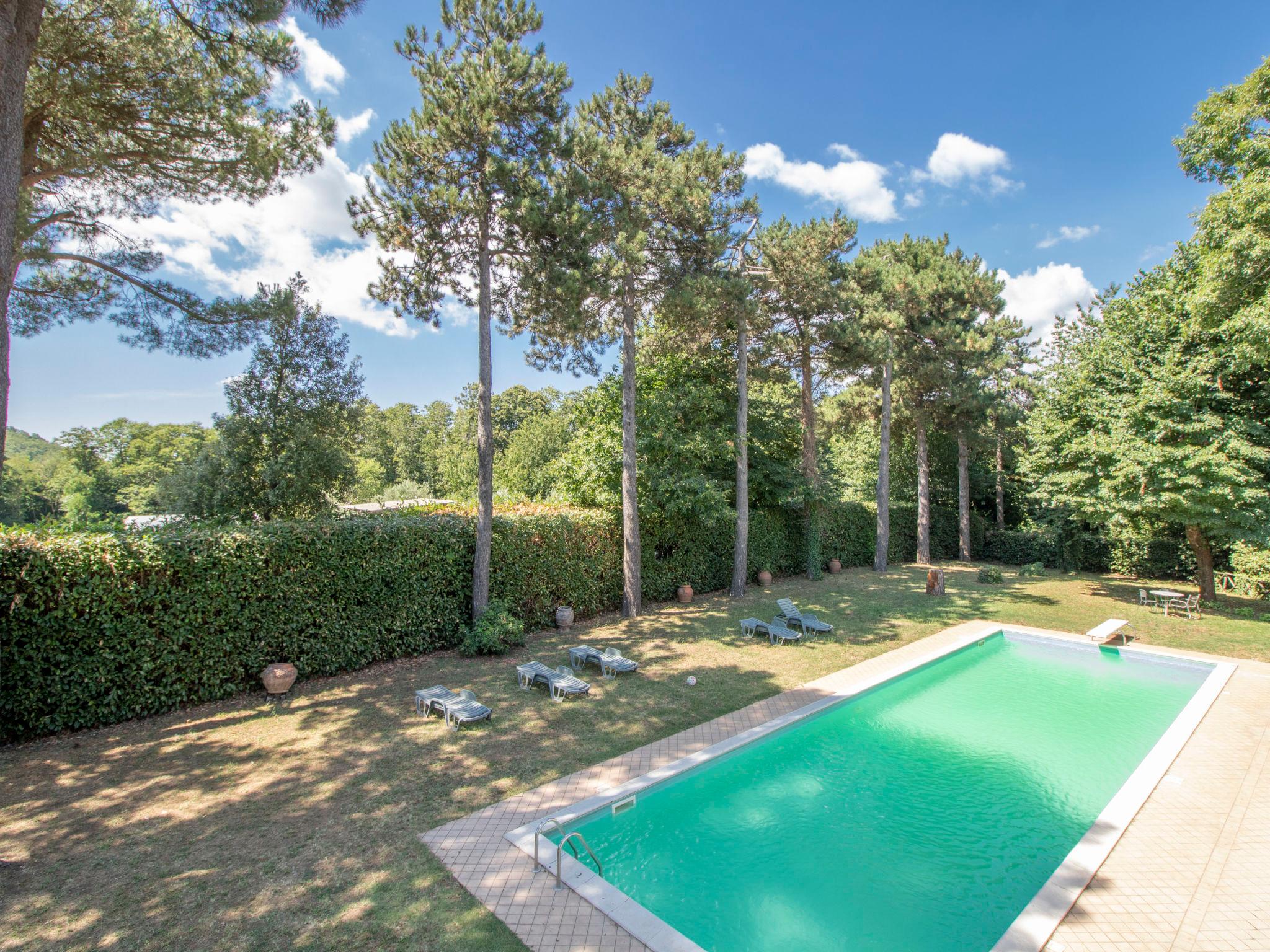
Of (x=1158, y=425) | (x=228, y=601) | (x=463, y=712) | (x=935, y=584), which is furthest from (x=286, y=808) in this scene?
(x=1158, y=425)

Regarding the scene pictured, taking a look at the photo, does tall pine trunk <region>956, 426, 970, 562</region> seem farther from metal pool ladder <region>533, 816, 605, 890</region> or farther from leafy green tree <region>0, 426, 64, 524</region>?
leafy green tree <region>0, 426, 64, 524</region>

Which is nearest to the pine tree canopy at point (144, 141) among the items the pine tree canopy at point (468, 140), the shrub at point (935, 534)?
the pine tree canopy at point (468, 140)

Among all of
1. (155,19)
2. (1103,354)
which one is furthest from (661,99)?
(1103,354)

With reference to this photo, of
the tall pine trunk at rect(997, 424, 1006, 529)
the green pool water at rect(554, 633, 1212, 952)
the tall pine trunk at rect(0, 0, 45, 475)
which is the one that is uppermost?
the tall pine trunk at rect(0, 0, 45, 475)

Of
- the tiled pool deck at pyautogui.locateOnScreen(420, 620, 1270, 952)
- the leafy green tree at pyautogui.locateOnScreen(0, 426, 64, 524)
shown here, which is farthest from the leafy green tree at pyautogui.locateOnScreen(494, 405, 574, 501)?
the leafy green tree at pyautogui.locateOnScreen(0, 426, 64, 524)

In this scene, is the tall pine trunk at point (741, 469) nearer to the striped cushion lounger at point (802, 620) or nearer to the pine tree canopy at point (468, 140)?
the striped cushion lounger at point (802, 620)

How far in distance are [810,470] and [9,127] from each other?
67.7ft

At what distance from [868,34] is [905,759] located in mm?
15304

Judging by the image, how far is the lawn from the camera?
167 inches

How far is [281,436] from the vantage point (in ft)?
42.4

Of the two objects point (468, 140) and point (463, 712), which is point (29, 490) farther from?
point (463, 712)

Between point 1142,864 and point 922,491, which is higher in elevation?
point 922,491

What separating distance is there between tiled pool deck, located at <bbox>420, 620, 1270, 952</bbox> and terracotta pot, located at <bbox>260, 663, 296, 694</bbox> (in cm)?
492

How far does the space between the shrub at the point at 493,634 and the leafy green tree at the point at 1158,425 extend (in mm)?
16311
